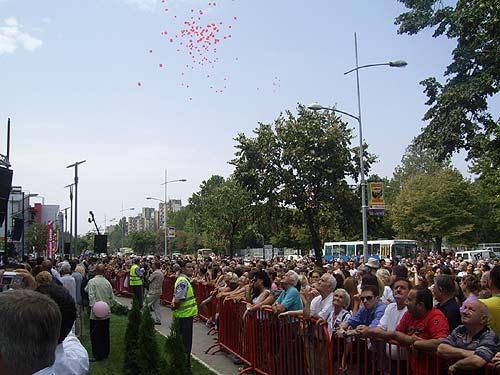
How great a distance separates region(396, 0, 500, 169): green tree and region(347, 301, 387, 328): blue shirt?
63.7 ft

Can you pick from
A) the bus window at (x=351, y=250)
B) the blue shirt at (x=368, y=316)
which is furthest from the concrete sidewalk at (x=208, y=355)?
the bus window at (x=351, y=250)

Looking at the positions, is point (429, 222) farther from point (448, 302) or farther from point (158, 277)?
point (448, 302)

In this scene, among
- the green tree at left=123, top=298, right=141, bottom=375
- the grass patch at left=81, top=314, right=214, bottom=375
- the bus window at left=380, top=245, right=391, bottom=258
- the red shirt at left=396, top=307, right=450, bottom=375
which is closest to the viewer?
the red shirt at left=396, top=307, right=450, bottom=375

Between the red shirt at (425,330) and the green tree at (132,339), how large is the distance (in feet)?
14.9

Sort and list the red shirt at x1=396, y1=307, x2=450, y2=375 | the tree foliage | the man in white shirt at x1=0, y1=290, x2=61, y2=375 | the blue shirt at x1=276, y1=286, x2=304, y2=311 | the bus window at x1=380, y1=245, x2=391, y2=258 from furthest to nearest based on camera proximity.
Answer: the bus window at x1=380, y1=245, x2=391, y2=258
the blue shirt at x1=276, y1=286, x2=304, y2=311
the tree foliage
the red shirt at x1=396, y1=307, x2=450, y2=375
the man in white shirt at x1=0, y1=290, x2=61, y2=375

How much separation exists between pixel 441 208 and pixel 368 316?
53752 millimetres

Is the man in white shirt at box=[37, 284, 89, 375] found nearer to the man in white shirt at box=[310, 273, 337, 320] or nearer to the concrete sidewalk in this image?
the man in white shirt at box=[310, 273, 337, 320]

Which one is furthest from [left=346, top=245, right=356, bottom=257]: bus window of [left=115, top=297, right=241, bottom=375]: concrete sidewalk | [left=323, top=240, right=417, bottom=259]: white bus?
[left=115, top=297, right=241, bottom=375]: concrete sidewalk

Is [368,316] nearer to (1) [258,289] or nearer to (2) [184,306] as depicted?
(1) [258,289]

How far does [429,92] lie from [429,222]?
32310 mm

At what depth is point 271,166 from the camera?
29.9 metres

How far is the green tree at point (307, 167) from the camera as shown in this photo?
2898 centimetres

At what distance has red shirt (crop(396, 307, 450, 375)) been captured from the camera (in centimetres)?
498

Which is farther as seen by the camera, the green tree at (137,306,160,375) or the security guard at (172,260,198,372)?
the security guard at (172,260,198,372)
